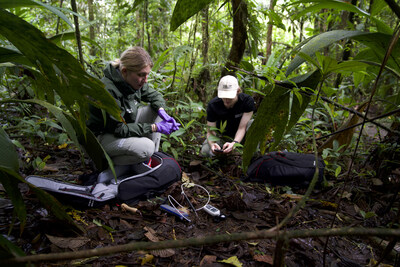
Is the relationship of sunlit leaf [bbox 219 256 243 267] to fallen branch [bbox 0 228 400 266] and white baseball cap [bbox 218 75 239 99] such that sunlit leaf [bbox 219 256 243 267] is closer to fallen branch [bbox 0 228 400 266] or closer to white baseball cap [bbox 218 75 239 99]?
fallen branch [bbox 0 228 400 266]

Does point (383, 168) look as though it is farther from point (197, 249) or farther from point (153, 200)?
point (153, 200)

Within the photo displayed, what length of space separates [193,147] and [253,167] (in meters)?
0.75

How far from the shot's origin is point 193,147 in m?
2.85

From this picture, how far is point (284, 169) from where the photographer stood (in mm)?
2295

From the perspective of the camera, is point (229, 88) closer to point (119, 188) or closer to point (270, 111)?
point (119, 188)

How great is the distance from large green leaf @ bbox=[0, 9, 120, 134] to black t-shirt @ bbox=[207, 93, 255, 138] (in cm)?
233

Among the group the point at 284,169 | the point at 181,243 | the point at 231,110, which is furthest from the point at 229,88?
the point at 181,243

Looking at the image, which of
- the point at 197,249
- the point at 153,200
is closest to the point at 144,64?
the point at 153,200

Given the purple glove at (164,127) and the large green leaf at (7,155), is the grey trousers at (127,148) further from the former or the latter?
the large green leaf at (7,155)

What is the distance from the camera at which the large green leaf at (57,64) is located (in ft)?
1.99

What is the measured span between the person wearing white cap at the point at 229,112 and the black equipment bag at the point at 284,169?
453mm

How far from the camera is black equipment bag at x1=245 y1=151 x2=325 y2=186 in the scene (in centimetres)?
227

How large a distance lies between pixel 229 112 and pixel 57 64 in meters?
2.55

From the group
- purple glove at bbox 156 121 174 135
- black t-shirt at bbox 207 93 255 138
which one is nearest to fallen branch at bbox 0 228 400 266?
purple glove at bbox 156 121 174 135
